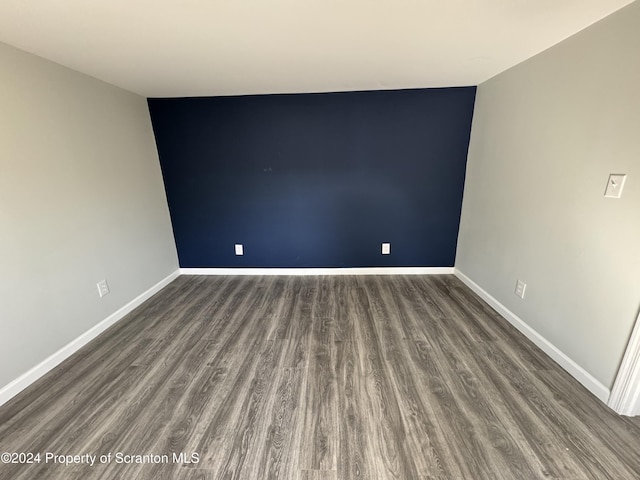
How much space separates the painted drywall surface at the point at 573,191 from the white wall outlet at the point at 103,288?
139 inches

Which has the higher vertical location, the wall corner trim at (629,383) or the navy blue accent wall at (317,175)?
the navy blue accent wall at (317,175)

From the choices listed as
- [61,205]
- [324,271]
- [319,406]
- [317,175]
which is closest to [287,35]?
[317,175]

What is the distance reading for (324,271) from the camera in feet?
11.2

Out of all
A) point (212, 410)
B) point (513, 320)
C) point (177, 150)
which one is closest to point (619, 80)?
point (513, 320)

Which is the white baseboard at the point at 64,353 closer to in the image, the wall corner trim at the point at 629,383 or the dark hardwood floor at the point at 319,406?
the dark hardwood floor at the point at 319,406

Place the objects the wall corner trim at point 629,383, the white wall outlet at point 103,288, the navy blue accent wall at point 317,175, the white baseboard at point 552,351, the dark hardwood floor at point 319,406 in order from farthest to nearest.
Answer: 1. the navy blue accent wall at point 317,175
2. the white wall outlet at point 103,288
3. the white baseboard at point 552,351
4. the wall corner trim at point 629,383
5. the dark hardwood floor at point 319,406

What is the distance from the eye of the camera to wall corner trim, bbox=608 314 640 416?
137 centimetres

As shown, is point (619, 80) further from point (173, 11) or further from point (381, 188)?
point (173, 11)

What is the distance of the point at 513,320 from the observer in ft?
7.44

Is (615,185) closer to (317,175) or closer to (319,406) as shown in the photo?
(319,406)

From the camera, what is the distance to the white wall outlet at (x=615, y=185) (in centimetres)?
143

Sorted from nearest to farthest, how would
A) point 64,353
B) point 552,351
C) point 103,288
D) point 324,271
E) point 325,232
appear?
1. point 552,351
2. point 64,353
3. point 103,288
4. point 325,232
5. point 324,271

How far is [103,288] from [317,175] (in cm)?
233

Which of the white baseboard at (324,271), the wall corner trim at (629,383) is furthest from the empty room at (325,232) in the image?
the white baseboard at (324,271)
